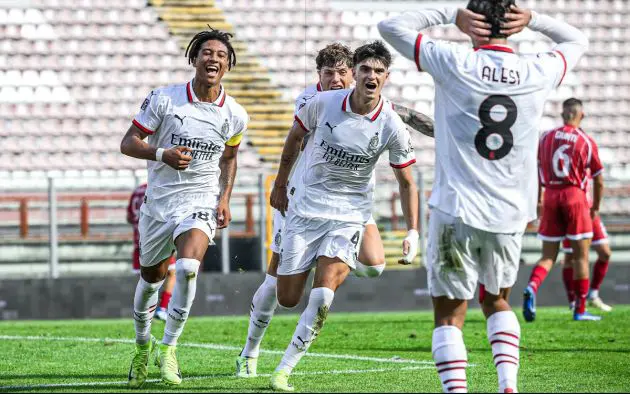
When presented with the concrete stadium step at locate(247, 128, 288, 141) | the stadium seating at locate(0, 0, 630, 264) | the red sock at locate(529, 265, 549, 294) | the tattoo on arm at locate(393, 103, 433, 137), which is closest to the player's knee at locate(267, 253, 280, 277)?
the tattoo on arm at locate(393, 103, 433, 137)

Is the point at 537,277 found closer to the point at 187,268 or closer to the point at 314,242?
the point at 314,242

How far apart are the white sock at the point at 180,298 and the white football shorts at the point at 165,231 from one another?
0.26 meters

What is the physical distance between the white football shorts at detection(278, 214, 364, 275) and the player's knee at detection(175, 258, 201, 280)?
565 millimetres

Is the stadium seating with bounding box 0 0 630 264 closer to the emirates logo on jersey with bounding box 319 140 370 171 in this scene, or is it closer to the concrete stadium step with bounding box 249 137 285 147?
the concrete stadium step with bounding box 249 137 285 147

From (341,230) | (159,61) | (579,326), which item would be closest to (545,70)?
(341,230)

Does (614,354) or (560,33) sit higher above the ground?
(560,33)

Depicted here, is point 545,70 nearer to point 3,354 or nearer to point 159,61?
point 3,354

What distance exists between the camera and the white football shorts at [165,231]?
7.59 metres

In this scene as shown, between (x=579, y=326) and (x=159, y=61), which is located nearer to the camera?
(x=579, y=326)

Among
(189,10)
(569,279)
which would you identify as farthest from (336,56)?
(189,10)

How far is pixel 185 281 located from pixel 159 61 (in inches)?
575

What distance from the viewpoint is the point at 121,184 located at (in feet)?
51.9

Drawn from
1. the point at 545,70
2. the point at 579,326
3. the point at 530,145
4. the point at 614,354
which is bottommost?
the point at 579,326

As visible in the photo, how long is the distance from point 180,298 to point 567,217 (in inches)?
269
